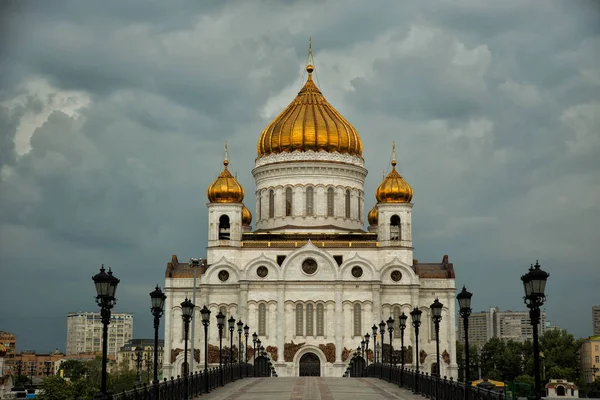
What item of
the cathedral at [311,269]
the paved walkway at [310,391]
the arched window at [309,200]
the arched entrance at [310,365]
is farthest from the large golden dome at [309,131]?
the paved walkway at [310,391]

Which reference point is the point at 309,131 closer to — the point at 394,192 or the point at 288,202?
the point at 288,202

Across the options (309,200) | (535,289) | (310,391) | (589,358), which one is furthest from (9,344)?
(535,289)

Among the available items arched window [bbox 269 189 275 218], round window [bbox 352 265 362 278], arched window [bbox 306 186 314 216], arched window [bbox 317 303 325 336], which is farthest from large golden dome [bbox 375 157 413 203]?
arched window [bbox 317 303 325 336]

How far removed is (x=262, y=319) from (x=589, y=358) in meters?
52.6

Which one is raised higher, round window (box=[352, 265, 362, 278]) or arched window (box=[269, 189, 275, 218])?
arched window (box=[269, 189, 275, 218])

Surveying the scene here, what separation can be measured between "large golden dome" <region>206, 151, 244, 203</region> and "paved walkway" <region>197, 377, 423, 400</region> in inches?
1166

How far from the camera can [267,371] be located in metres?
59.4

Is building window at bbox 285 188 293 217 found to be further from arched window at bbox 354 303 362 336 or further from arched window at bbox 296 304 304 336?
arched window at bbox 354 303 362 336

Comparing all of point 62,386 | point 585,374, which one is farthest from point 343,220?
point 585,374

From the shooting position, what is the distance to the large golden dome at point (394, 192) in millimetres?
67188

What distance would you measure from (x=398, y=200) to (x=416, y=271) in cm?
522

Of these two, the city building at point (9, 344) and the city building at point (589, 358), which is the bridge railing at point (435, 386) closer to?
the city building at point (589, 358)

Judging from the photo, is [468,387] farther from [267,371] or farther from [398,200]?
[398,200]

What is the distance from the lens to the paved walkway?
29.7m
